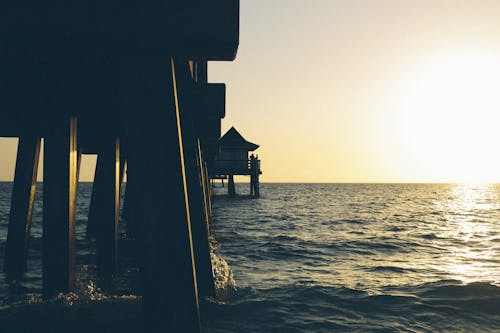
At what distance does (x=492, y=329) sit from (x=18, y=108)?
7.31m

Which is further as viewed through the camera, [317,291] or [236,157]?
[236,157]

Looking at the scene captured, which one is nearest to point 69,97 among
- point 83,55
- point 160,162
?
point 83,55

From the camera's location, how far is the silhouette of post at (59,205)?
15.7 feet

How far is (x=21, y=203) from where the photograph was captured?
8070mm

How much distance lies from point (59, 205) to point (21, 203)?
148 inches

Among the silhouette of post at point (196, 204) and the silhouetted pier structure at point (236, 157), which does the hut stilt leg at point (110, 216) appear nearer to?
the silhouette of post at point (196, 204)

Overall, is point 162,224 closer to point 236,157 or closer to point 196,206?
point 196,206

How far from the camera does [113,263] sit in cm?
798

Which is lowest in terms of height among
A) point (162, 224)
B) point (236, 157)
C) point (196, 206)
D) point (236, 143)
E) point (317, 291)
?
point (317, 291)

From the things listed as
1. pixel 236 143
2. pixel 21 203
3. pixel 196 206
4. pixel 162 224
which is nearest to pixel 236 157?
pixel 236 143

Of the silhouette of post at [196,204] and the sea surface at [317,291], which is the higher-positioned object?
the silhouette of post at [196,204]

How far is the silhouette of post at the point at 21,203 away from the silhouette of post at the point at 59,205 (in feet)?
10.3

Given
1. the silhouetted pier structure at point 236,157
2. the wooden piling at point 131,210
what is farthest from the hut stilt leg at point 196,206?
the silhouetted pier structure at point 236,157

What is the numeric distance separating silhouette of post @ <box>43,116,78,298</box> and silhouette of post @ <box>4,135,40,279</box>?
10.3 feet
